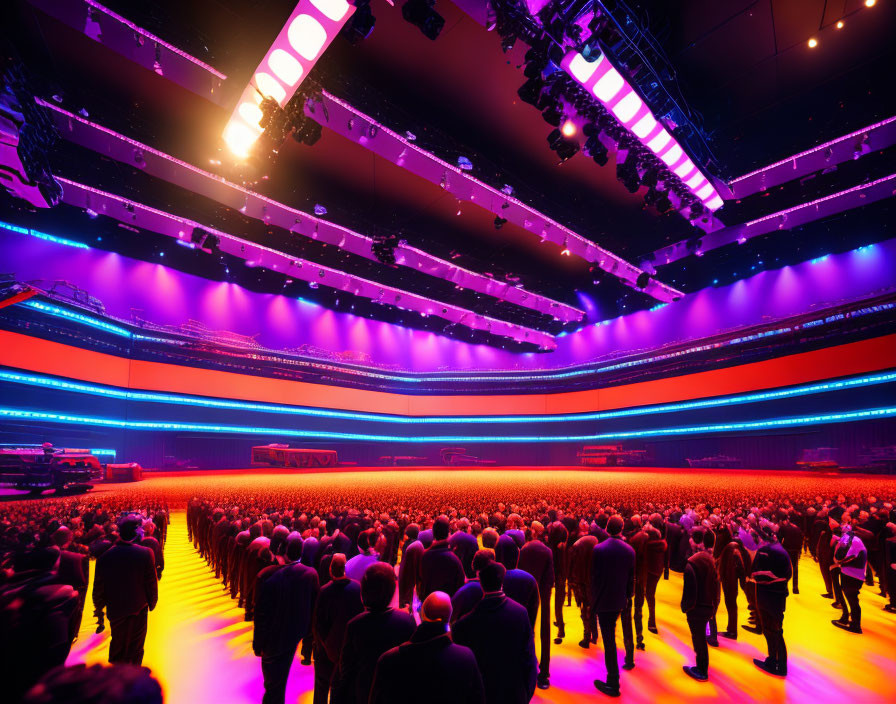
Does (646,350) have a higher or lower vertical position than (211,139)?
lower

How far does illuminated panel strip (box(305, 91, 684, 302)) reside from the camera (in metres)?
11.2

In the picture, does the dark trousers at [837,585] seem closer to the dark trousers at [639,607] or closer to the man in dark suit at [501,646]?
the dark trousers at [639,607]

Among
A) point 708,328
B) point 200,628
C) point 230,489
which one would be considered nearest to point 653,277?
point 708,328

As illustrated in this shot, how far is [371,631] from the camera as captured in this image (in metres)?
2.56

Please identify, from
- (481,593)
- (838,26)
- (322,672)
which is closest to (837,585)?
(481,593)

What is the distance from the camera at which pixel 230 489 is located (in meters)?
16.1

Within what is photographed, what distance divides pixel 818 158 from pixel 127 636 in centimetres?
1849

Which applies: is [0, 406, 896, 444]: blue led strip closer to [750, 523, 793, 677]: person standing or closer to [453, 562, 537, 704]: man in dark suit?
[750, 523, 793, 677]: person standing

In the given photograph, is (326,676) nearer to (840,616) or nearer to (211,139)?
(840,616)

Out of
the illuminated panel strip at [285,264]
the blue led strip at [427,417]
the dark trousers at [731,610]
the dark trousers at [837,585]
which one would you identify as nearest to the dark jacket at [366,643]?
the dark trousers at [731,610]

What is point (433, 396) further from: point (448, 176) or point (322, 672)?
point (322, 672)

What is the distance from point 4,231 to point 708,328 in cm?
3220

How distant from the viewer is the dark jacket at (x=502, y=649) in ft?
8.89

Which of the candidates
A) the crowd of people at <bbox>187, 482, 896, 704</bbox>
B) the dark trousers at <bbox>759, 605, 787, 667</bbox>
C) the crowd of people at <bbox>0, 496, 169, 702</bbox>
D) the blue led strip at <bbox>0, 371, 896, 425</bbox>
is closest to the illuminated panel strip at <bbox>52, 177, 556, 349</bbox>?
the blue led strip at <bbox>0, 371, 896, 425</bbox>
